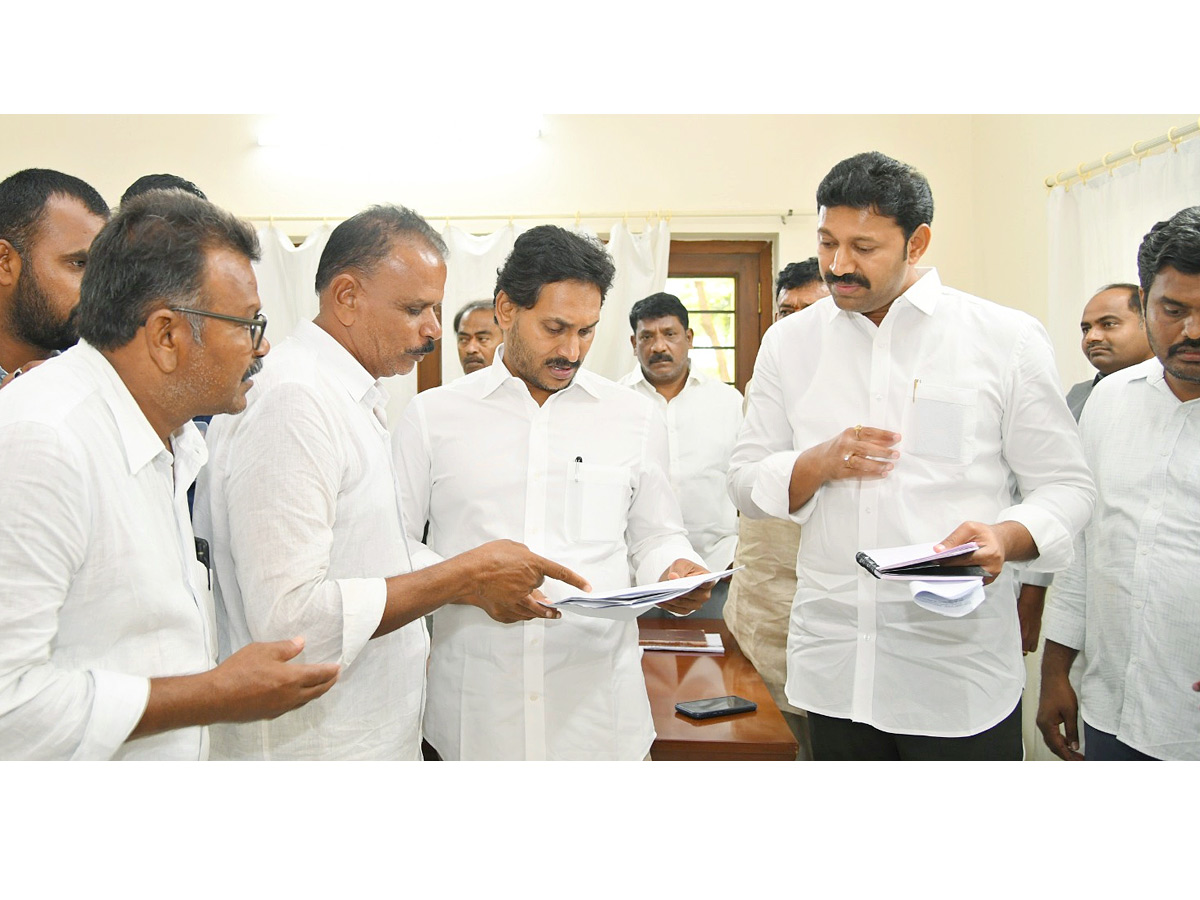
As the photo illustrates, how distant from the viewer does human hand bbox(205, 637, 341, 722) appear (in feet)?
3.76

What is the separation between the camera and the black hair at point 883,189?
5.93 ft

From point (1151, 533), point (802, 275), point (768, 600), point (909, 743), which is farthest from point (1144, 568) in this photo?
point (802, 275)

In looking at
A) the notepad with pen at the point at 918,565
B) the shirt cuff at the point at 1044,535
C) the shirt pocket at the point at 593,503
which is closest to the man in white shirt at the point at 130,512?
the shirt pocket at the point at 593,503

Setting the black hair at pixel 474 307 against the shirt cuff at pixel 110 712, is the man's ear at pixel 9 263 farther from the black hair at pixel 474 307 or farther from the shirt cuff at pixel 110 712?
the black hair at pixel 474 307

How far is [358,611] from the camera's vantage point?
138cm

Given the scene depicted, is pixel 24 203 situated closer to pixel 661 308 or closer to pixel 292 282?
pixel 661 308

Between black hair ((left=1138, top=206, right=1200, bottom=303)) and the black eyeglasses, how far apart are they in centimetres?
166

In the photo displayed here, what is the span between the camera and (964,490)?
1.83m

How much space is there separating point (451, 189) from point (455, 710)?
3.41 m

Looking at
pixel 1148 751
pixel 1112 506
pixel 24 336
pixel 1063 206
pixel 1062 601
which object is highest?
pixel 1063 206

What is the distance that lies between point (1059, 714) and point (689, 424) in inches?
80.2

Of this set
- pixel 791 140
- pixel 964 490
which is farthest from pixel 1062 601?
pixel 791 140

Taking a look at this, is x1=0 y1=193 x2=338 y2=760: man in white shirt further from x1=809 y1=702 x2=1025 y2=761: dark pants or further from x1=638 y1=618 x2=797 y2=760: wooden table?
x1=809 y1=702 x2=1025 y2=761: dark pants

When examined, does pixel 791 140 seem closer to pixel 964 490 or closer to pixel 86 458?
pixel 964 490
